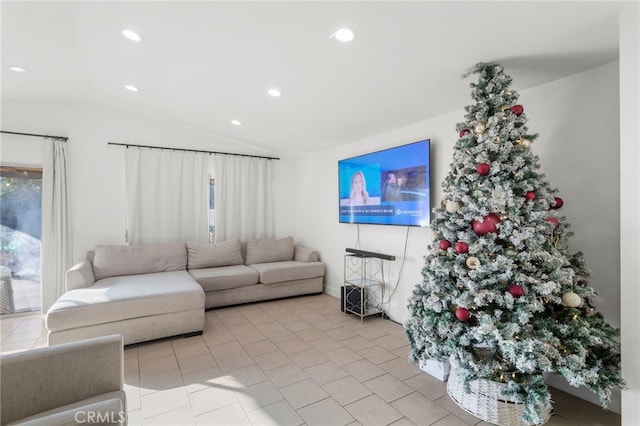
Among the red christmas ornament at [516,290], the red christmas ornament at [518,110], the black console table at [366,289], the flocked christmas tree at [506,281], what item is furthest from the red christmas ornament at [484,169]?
the black console table at [366,289]

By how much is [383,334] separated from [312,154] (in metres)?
3.16

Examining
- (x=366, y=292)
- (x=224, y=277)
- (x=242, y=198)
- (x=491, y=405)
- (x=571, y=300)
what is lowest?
(x=491, y=405)

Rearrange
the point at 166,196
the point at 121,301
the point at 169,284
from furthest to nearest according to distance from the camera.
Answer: the point at 166,196 < the point at 169,284 < the point at 121,301

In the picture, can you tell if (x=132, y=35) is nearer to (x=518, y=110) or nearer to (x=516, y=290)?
(x=518, y=110)

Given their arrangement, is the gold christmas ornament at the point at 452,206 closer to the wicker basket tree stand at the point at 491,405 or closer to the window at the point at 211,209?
the wicker basket tree stand at the point at 491,405

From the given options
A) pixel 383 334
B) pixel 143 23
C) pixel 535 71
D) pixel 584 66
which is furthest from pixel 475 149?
pixel 143 23

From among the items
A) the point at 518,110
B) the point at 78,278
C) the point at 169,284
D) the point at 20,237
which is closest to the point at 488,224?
the point at 518,110

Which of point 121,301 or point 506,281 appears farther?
point 121,301

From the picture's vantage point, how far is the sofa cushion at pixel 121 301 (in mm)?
2711

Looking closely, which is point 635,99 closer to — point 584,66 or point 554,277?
point 584,66

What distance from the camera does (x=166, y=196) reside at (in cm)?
452

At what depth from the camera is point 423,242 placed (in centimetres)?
322

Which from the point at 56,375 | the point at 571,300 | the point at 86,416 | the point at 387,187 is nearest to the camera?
the point at 86,416

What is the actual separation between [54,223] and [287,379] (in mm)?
3602
